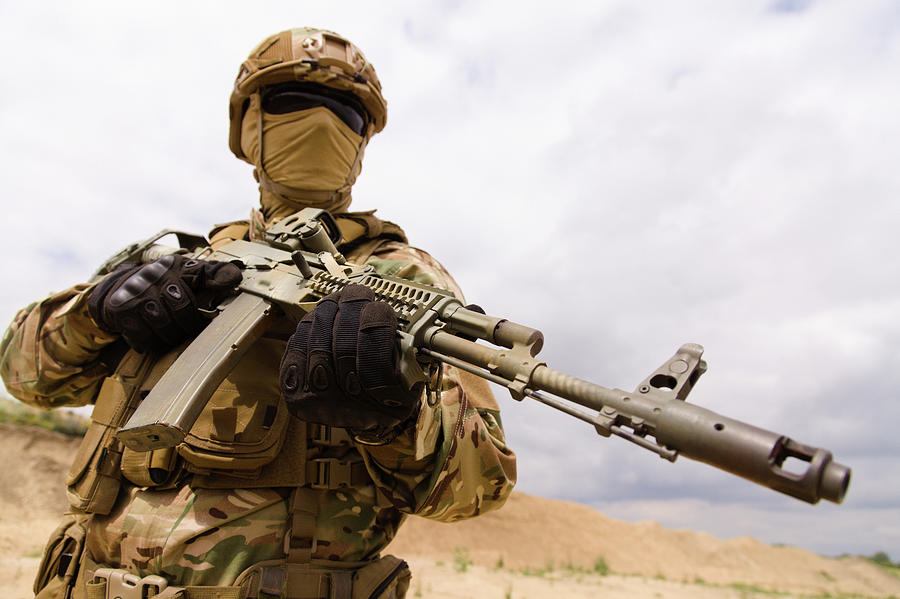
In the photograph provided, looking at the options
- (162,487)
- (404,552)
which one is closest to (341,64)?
(162,487)

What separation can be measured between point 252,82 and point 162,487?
91.7 inches

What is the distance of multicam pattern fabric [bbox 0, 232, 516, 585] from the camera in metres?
2.59

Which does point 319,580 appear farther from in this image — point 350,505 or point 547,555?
point 547,555

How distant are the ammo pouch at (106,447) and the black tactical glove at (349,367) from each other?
4.34 feet

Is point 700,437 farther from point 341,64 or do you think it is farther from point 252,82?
point 252,82

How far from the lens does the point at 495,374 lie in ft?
6.22

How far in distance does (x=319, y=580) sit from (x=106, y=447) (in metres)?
1.16

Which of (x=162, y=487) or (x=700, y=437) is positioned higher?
(x=700, y=437)

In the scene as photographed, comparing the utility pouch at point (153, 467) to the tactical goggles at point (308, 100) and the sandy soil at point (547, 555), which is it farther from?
the sandy soil at point (547, 555)

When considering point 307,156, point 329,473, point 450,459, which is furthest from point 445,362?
point 307,156

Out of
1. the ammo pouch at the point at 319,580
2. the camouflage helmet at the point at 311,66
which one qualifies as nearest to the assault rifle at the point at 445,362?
the ammo pouch at the point at 319,580

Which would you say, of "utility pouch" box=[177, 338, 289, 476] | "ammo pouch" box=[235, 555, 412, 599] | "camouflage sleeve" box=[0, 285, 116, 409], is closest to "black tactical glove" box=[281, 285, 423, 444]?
"utility pouch" box=[177, 338, 289, 476]

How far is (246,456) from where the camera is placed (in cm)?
264

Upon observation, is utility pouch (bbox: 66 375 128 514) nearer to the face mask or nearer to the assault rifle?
the assault rifle
